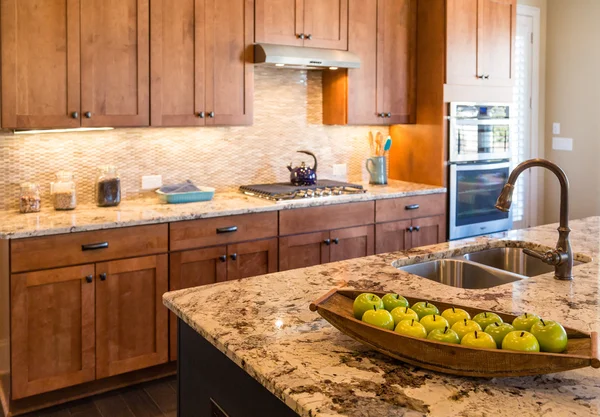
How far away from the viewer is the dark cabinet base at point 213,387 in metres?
1.48

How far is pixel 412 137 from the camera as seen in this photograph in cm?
485

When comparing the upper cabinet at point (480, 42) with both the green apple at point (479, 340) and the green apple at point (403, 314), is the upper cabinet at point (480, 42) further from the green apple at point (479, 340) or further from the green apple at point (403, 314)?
the green apple at point (479, 340)

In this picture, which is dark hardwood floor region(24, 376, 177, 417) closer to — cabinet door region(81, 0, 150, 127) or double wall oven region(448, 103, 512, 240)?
cabinet door region(81, 0, 150, 127)

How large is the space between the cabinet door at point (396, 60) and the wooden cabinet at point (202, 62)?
3.68ft

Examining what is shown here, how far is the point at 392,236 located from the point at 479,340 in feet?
9.88

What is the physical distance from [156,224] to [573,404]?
8.03 feet

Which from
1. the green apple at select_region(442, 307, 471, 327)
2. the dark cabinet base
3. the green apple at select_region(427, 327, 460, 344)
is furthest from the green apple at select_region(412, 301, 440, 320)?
the dark cabinet base

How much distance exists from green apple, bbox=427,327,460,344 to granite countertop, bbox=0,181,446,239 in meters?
2.16

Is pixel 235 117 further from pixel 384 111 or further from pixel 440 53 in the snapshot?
pixel 440 53

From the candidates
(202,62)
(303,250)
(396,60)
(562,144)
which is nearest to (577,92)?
(562,144)

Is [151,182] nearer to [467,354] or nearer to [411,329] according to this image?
[411,329]

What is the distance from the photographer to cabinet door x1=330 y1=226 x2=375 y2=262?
4.02 metres

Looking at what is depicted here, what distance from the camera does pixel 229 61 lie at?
3.83 m

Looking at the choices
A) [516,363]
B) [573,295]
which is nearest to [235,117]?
[573,295]
